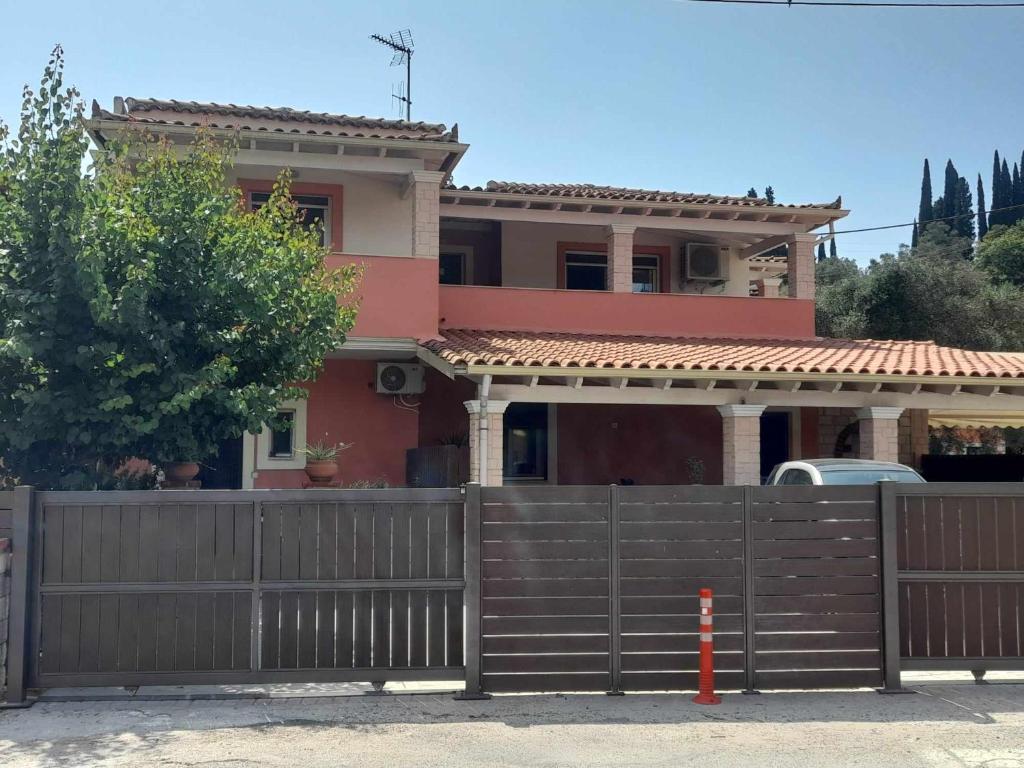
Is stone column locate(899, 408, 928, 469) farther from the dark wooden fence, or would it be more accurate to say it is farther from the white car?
the dark wooden fence

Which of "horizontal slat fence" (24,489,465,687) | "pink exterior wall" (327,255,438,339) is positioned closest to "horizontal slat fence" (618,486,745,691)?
"horizontal slat fence" (24,489,465,687)

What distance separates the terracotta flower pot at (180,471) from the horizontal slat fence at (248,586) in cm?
241

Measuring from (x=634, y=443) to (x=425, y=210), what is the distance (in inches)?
233

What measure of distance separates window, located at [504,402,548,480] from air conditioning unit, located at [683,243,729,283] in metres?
4.13

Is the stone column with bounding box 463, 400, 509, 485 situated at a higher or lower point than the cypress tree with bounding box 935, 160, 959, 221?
lower

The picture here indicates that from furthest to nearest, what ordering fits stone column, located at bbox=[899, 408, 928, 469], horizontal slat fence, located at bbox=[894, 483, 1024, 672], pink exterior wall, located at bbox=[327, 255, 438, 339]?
stone column, located at bbox=[899, 408, 928, 469] → pink exterior wall, located at bbox=[327, 255, 438, 339] → horizontal slat fence, located at bbox=[894, 483, 1024, 672]

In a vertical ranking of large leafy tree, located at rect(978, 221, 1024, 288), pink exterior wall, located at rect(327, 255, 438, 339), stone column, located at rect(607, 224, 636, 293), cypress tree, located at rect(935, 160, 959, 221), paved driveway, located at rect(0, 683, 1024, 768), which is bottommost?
paved driveway, located at rect(0, 683, 1024, 768)

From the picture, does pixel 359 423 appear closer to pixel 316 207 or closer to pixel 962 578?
pixel 316 207

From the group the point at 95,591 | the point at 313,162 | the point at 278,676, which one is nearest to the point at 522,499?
the point at 278,676

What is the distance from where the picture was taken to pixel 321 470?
1461 cm

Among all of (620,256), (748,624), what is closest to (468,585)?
(748,624)

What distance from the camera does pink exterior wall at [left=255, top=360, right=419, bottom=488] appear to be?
16328mm

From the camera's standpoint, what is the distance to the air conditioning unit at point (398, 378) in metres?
16.3

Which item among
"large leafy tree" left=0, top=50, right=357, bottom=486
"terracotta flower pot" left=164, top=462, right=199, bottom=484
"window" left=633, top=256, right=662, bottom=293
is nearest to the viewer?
"large leafy tree" left=0, top=50, right=357, bottom=486
